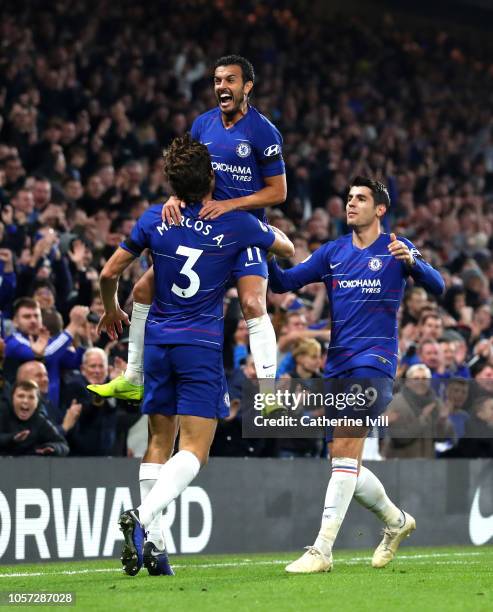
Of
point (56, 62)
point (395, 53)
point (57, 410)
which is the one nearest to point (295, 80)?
point (395, 53)

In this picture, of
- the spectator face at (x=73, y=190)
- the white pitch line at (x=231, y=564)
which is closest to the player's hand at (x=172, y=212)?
the white pitch line at (x=231, y=564)

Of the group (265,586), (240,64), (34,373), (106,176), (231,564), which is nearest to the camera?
(265,586)

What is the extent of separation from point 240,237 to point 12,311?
4.58 metres

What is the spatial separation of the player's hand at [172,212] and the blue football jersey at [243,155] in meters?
0.72

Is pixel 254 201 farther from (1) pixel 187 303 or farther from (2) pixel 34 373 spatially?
(2) pixel 34 373

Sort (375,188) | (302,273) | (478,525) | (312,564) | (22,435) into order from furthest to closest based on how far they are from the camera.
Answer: (478,525), (22,435), (302,273), (375,188), (312,564)

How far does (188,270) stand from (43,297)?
4313 millimetres

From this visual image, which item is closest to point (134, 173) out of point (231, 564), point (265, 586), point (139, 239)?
point (231, 564)

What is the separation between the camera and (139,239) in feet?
25.7

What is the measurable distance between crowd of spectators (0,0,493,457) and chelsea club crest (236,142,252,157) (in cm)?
284

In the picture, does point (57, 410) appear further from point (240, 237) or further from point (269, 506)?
point (240, 237)

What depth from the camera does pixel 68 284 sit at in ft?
41.6

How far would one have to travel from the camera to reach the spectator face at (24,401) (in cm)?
1023

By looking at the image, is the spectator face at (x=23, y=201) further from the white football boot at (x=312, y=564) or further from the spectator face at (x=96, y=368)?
the white football boot at (x=312, y=564)
